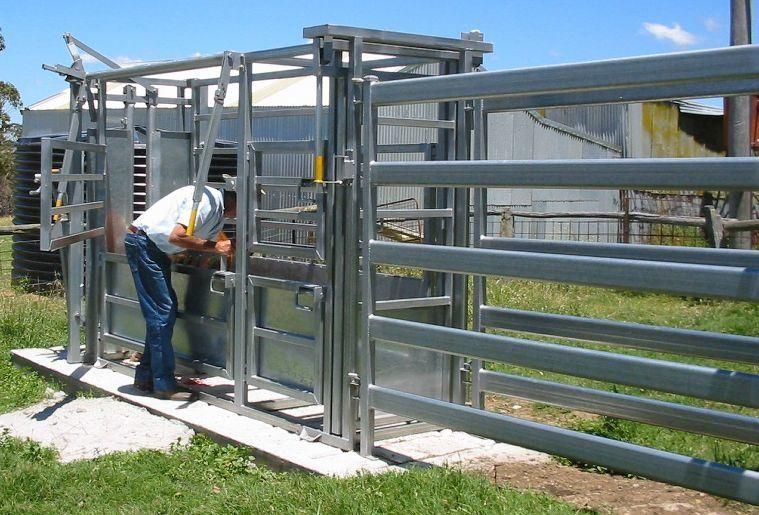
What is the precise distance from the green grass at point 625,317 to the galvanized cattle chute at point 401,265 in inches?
36.0

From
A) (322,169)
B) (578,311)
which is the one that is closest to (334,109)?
(322,169)

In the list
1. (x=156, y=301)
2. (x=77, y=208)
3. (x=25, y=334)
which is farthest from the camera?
(x=25, y=334)

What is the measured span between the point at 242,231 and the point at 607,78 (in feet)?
10.4

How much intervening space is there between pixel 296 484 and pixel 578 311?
22.5ft

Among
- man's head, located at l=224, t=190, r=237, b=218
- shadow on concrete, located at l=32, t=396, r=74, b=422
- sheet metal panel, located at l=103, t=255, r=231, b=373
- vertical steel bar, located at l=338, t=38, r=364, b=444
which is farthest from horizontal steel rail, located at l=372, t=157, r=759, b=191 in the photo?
shadow on concrete, located at l=32, t=396, r=74, b=422

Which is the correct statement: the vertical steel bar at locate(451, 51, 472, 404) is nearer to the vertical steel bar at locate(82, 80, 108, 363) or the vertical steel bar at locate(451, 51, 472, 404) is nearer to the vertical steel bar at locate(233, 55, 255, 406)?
the vertical steel bar at locate(233, 55, 255, 406)

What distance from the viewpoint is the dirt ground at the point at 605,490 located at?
4852mm

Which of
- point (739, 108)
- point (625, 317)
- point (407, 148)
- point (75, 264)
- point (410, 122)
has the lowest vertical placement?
point (625, 317)

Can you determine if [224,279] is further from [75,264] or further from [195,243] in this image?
[75,264]

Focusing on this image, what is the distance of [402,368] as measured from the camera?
625 centimetres

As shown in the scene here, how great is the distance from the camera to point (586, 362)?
4.52 metres

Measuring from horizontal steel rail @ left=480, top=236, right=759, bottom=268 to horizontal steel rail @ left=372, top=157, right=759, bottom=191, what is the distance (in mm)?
602

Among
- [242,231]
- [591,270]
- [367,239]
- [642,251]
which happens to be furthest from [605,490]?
[242,231]

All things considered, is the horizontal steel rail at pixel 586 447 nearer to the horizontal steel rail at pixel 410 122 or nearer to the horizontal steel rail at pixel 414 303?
the horizontal steel rail at pixel 414 303
